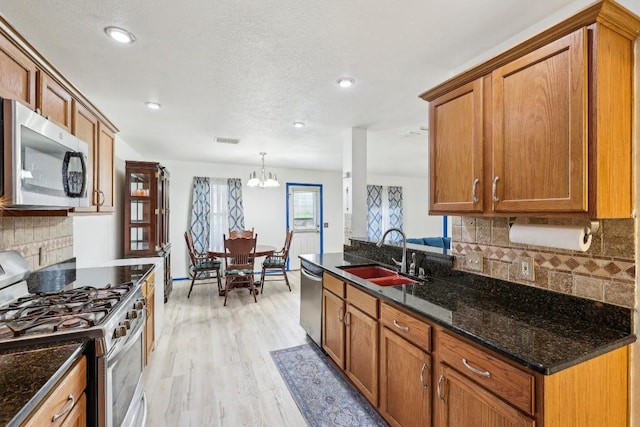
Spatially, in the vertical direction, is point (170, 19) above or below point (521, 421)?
above

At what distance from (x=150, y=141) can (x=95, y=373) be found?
364cm

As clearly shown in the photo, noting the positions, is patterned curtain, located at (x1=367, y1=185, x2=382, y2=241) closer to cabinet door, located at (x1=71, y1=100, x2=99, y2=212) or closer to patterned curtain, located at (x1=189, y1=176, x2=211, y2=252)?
patterned curtain, located at (x1=189, y1=176, x2=211, y2=252)

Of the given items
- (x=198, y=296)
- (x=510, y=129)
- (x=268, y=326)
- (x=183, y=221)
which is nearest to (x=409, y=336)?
(x=510, y=129)

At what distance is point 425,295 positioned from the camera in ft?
5.76

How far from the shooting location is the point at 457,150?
1704 mm

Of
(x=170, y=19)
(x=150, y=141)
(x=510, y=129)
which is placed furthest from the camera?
(x=150, y=141)

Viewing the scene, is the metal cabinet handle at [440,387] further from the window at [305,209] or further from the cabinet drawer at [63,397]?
the window at [305,209]

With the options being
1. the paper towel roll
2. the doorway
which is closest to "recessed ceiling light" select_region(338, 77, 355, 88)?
the paper towel roll

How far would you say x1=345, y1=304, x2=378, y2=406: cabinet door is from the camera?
1.92m

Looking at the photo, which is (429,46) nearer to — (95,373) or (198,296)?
(95,373)

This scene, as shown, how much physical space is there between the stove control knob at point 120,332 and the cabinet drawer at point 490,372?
1.52m

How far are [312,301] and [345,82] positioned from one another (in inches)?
80.0

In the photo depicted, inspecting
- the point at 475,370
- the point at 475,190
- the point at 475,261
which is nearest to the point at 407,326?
the point at 475,370

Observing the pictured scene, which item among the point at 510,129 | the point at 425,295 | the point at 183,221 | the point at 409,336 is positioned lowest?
the point at 409,336
